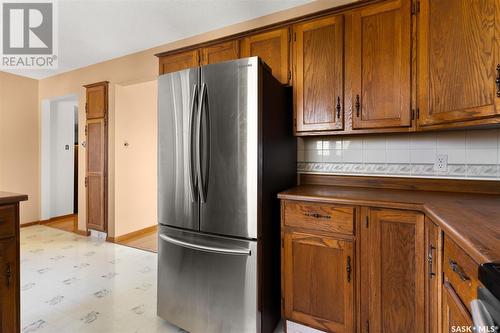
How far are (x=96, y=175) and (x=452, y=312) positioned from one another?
156 inches

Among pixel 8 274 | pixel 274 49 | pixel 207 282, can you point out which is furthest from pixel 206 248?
pixel 274 49

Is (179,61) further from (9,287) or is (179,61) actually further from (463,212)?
(463,212)

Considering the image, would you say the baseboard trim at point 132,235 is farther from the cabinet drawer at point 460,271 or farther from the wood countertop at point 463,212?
the cabinet drawer at point 460,271

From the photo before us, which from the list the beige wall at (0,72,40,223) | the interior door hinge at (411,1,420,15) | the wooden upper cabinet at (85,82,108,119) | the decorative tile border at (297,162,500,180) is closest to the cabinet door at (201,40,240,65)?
the decorative tile border at (297,162,500,180)

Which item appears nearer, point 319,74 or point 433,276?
point 433,276

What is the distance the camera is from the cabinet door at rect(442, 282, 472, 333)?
0.81 metres

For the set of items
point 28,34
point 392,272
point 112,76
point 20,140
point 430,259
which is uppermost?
point 28,34

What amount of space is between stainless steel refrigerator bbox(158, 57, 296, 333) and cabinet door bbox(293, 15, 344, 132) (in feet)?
0.76

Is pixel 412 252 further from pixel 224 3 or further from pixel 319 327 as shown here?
pixel 224 3

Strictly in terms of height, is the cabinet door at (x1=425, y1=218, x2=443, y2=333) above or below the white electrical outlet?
below

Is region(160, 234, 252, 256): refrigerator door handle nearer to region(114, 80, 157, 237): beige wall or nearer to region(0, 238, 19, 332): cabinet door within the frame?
region(0, 238, 19, 332): cabinet door

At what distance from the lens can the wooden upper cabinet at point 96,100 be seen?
3.48 metres

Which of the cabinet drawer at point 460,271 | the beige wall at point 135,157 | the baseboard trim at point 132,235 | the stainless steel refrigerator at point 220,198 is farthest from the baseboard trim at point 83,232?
the cabinet drawer at point 460,271

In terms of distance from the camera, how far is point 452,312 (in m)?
0.93
